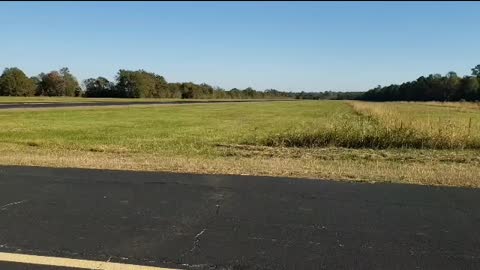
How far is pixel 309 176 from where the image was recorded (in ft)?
33.1

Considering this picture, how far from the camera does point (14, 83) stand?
124m

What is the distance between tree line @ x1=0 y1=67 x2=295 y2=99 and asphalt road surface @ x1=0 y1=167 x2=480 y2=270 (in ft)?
417

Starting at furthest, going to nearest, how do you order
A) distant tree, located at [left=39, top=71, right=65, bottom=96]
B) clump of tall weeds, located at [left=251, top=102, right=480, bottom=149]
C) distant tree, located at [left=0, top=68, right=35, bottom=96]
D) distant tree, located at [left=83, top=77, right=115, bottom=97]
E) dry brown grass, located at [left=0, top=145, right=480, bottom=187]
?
distant tree, located at [left=83, top=77, right=115, bottom=97]
distant tree, located at [left=39, top=71, right=65, bottom=96]
distant tree, located at [left=0, top=68, right=35, bottom=96]
clump of tall weeds, located at [left=251, top=102, right=480, bottom=149]
dry brown grass, located at [left=0, top=145, right=480, bottom=187]

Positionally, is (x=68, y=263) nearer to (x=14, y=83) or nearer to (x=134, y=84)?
(x=14, y=83)

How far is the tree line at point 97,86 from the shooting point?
126 meters

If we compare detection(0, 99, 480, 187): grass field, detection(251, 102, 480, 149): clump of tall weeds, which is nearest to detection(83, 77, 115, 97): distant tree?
detection(0, 99, 480, 187): grass field

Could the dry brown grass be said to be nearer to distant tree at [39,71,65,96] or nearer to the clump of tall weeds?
the clump of tall weeds

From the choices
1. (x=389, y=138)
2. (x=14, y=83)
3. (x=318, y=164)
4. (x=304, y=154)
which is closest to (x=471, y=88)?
(x=14, y=83)

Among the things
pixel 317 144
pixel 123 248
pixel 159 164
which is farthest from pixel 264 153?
pixel 123 248

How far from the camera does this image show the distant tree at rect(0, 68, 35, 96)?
124 m

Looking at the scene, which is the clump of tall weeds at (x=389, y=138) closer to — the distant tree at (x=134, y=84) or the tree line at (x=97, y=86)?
the tree line at (x=97, y=86)

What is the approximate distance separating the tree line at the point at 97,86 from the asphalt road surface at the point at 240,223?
127m

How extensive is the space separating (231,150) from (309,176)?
6.13m

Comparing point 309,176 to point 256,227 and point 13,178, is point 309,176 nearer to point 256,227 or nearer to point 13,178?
point 256,227
